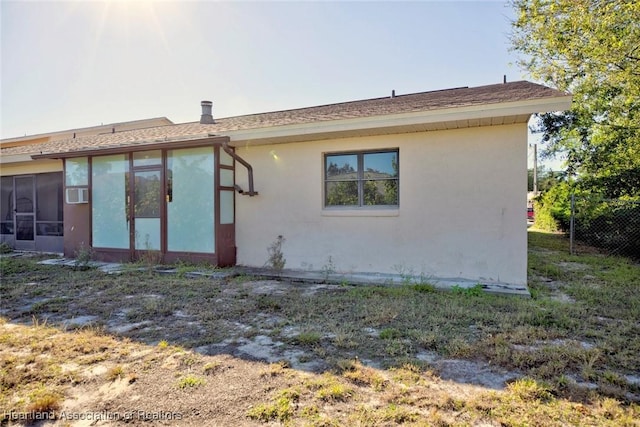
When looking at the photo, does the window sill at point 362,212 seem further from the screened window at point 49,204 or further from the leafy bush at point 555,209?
the leafy bush at point 555,209

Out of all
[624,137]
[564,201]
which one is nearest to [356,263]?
[624,137]

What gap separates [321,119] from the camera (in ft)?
20.9

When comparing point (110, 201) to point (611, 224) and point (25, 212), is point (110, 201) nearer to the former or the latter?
point (25, 212)

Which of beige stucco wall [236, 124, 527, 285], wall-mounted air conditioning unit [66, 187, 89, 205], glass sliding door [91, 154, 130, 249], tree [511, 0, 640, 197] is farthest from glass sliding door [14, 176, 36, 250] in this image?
tree [511, 0, 640, 197]

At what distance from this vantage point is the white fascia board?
4.95 meters

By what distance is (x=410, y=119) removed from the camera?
568cm

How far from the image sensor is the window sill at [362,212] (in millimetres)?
6359

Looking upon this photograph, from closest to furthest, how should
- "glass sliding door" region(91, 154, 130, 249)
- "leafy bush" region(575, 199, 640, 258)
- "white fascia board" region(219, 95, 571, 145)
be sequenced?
"white fascia board" region(219, 95, 571, 145) → "glass sliding door" region(91, 154, 130, 249) → "leafy bush" region(575, 199, 640, 258)

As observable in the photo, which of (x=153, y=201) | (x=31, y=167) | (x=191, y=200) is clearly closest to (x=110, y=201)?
(x=153, y=201)

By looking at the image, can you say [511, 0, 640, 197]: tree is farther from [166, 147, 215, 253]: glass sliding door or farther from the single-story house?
[166, 147, 215, 253]: glass sliding door

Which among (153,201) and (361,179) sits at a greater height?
(361,179)

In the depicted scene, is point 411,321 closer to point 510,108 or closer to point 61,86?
point 510,108

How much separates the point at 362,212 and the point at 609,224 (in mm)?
6993

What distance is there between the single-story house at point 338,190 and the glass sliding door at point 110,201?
0.11ft
